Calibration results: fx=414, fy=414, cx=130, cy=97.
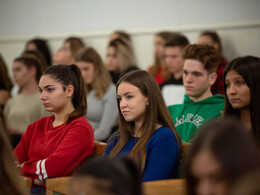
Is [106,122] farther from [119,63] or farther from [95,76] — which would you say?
[119,63]

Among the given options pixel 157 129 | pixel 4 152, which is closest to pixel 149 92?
pixel 157 129

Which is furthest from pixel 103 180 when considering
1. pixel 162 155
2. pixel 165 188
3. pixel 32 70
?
pixel 32 70

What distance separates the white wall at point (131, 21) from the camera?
3.92m

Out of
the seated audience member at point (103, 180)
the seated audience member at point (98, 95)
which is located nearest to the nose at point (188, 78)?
the seated audience member at point (98, 95)

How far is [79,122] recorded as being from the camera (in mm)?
2275

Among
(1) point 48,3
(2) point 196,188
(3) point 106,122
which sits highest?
(1) point 48,3

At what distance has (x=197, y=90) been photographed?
2658mm

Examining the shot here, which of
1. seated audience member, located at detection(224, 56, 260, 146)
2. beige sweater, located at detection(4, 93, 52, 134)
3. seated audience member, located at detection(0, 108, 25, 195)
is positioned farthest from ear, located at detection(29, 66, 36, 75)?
seated audience member, located at detection(0, 108, 25, 195)

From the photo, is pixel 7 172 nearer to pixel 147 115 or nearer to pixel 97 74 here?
pixel 147 115

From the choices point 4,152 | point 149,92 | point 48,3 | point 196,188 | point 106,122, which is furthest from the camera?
point 48,3

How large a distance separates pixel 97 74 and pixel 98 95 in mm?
193

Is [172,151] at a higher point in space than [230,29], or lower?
lower

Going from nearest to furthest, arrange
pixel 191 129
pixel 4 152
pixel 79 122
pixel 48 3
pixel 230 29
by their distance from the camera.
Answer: pixel 4 152
pixel 79 122
pixel 191 129
pixel 230 29
pixel 48 3

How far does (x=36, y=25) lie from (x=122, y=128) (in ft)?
11.6
